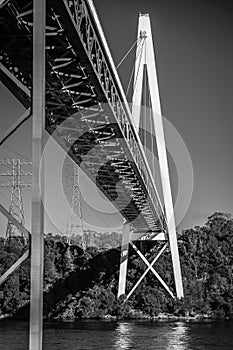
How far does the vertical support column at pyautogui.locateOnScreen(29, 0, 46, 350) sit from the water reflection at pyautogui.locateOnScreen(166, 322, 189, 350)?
32.3ft

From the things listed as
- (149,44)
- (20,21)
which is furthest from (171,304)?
(20,21)

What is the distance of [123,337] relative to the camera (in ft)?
60.0

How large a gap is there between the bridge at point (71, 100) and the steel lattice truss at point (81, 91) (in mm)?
12

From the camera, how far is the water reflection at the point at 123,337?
15914 millimetres

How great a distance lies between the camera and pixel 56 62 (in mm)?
9641

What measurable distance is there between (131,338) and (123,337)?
37cm

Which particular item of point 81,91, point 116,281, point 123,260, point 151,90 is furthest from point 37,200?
point 116,281

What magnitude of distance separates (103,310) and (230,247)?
8.64 meters

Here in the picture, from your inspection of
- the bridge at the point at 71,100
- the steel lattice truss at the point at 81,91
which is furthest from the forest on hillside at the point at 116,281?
the steel lattice truss at the point at 81,91

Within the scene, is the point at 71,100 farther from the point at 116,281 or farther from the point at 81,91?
the point at 116,281

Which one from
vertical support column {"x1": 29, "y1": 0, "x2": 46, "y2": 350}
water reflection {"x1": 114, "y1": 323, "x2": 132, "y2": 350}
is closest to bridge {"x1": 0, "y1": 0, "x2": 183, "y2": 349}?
vertical support column {"x1": 29, "y1": 0, "x2": 46, "y2": 350}

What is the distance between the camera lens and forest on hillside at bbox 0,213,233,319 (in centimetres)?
2811

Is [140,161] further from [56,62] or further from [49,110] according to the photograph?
[56,62]

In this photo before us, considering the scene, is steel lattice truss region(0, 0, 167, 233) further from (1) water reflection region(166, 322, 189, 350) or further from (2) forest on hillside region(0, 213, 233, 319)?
(2) forest on hillside region(0, 213, 233, 319)
